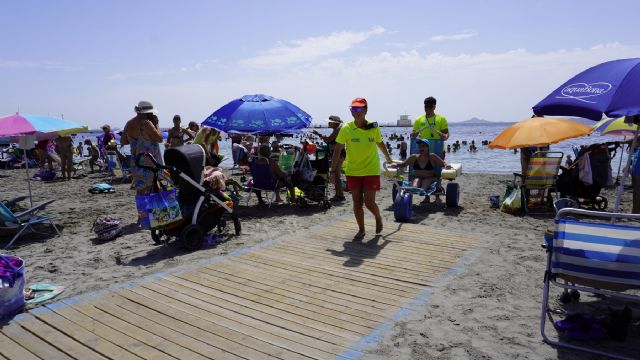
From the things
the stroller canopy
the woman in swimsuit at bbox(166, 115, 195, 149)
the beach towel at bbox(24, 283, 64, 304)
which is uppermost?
the woman in swimsuit at bbox(166, 115, 195, 149)

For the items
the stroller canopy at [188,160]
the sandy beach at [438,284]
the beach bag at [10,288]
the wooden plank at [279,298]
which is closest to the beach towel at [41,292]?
the sandy beach at [438,284]

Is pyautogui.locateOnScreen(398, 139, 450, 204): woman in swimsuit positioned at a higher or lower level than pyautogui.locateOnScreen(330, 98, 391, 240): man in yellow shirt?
lower

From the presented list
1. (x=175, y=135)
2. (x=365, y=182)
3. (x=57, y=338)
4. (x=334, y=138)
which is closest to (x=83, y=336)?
(x=57, y=338)

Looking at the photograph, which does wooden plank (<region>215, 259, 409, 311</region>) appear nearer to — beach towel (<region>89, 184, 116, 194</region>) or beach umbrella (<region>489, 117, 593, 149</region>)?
beach umbrella (<region>489, 117, 593, 149</region>)

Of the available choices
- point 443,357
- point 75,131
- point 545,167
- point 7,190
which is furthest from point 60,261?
point 7,190

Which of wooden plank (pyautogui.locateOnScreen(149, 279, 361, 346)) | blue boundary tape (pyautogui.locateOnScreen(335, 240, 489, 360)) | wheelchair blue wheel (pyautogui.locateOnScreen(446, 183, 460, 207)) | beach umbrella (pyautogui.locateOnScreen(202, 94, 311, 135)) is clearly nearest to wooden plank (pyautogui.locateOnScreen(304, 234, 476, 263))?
blue boundary tape (pyautogui.locateOnScreen(335, 240, 489, 360))

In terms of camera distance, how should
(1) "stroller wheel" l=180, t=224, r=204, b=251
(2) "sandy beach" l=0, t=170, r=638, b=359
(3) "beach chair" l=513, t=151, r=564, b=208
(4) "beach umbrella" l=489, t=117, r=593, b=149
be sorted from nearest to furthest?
(2) "sandy beach" l=0, t=170, r=638, b=359, (1) "stroller wheel" l=180, t=224, r=204, b=251, (4) "beach umbrella" l=489, t=117, r=593, b=149, (3) "beach chair" l=513, t=151, r=564, b=208

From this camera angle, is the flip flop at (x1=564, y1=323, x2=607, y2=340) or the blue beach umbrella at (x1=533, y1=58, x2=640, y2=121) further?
the blue beach umbrella at (x1=533, y1=58, x2=640, y2=121)

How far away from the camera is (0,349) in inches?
130

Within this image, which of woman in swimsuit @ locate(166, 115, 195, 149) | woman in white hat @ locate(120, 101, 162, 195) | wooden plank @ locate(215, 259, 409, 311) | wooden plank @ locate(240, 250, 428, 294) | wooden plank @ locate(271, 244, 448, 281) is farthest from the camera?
woman in swimsuit @ locate(166, 115, 195, 149)

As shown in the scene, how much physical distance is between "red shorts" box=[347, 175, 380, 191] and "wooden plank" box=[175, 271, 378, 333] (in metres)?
2.19

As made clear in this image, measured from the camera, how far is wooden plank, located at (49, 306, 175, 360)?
3.18m

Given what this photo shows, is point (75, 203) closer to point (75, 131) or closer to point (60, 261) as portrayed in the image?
point (75, 131)

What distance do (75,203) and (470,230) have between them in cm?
873
